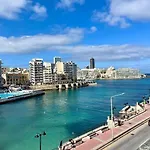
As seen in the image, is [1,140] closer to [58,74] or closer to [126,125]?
[126,125]

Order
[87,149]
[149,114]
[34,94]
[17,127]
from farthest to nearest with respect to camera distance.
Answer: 1. [34,94]
2. [17,127]
3. [149,114]
4. [87,149]

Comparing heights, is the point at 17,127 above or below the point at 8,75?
below

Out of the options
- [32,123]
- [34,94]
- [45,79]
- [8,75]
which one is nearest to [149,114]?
[32,123]

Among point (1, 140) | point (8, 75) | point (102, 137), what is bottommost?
point (1, 140)

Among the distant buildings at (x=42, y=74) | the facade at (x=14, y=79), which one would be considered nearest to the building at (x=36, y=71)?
the distant buildings at (x=42, y=74)

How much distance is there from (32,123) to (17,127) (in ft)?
14.7

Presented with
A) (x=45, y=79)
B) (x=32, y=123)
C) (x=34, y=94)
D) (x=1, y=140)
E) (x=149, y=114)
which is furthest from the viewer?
(x=45, y=79)

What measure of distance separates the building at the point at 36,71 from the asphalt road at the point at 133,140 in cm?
13073

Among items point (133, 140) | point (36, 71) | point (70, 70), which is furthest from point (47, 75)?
point (133, 140)

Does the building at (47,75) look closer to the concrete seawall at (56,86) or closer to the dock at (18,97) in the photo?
the concrete seawall at (56,86)

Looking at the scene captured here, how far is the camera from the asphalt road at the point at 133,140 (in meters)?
26.4

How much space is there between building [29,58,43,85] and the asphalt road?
131 metres

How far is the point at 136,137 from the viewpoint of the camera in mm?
29906

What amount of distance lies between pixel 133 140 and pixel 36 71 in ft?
448
